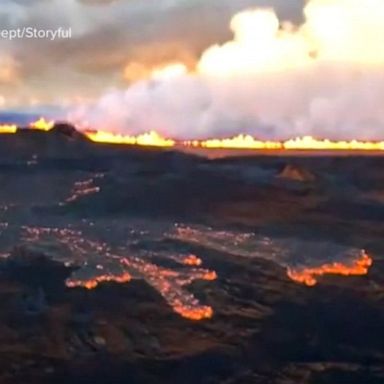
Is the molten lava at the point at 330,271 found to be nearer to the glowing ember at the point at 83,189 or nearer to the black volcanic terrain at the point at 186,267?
the black volcanic terrain at the point at 186,267

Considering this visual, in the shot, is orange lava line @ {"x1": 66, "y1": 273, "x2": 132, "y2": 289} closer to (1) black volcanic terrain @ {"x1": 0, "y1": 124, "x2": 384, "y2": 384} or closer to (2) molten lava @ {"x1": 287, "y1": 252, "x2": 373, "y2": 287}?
(1) black volcanic terrain @ {"x1": 0, "y1": 124, "x2": 384, "y2": 384}

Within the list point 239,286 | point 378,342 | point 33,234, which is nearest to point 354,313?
point 378,342

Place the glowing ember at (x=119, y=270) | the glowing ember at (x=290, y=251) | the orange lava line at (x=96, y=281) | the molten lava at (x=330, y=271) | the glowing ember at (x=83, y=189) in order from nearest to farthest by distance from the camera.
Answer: the glowing ember at (x=119, y=270) → the orange lava line at (x=96, y=281) → the molten lava at (x=330, y=271) → the glowing ember at (x=290, y=251) → the glowing ember at (x=83, y=189)

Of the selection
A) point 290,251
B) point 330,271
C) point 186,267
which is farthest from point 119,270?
point 330,271

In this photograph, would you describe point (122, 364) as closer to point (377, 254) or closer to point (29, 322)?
point (29, 322)

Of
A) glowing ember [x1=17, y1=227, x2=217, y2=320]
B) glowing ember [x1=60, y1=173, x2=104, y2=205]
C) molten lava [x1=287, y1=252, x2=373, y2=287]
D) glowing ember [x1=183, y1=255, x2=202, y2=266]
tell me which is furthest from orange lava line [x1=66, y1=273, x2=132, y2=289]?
glowing ember [x1=60, y1=173, x2=104, y2=205]

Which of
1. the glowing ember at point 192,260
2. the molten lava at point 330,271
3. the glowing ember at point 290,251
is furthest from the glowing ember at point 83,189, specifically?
the molten lava at point 330,271
